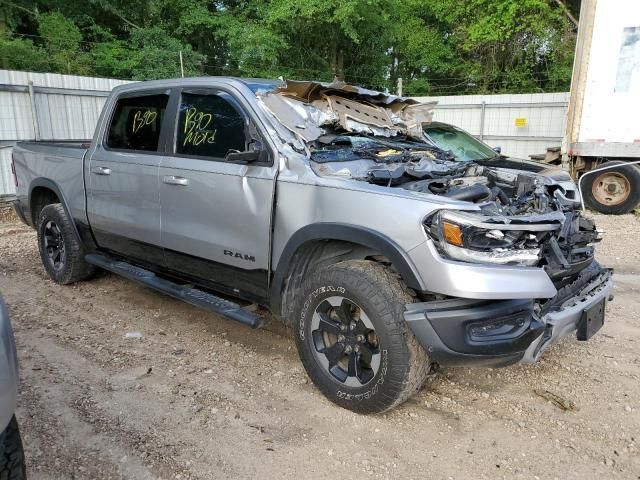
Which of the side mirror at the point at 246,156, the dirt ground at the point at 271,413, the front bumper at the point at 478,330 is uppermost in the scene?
the side mirror at the point at 246,156

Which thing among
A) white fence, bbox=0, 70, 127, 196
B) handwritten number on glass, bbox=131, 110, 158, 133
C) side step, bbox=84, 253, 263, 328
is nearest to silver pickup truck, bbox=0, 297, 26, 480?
side step, bbox=84, 253, 263, 328

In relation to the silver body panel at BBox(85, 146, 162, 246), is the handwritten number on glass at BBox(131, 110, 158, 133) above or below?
above

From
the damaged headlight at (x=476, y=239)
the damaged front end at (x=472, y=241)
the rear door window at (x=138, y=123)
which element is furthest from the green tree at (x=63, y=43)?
the damaged headlight at (x=476, y=239)

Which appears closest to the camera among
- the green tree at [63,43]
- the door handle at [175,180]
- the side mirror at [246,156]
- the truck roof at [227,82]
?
the side mirror at [246,156]

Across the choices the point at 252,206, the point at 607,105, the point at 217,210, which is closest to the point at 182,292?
the point at 217,210

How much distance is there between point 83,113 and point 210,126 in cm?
799

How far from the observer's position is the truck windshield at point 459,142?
8.26 meters

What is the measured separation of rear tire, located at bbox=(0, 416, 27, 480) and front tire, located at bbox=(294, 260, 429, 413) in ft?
5.41

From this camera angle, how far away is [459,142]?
8.54 metres

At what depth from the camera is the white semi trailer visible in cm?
909

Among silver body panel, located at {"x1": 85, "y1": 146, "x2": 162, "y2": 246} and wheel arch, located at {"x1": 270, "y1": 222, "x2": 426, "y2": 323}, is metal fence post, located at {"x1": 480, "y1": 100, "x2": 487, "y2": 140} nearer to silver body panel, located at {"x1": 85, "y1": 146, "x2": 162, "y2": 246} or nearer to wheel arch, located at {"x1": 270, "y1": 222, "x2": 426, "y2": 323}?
silver body panel, located at {"x1": 85, "y1": 146, "x2": 162, "y2": 246}

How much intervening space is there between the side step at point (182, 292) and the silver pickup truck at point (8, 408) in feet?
5.30

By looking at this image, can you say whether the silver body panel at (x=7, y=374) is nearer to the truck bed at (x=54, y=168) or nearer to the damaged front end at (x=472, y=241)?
the damaged front end at (x=472, y=241)

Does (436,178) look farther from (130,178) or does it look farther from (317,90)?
(130,178)
